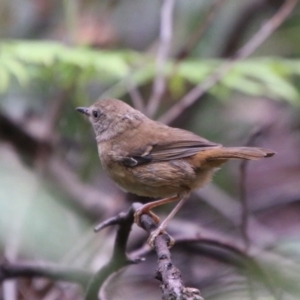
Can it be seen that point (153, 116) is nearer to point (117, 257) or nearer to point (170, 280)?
point (117, 257)

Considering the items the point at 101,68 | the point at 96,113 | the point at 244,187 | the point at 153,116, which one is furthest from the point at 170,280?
the point at 153,116

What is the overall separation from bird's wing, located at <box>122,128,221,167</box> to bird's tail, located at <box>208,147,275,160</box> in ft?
0.35

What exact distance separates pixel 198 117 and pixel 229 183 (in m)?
0.82

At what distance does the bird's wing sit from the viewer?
3.85m

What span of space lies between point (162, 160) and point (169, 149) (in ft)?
0.28

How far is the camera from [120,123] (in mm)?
4379

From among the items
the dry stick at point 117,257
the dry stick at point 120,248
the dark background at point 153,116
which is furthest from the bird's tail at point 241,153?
the dry stick at point 117,257

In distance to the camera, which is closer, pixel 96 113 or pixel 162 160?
pixel 162 160

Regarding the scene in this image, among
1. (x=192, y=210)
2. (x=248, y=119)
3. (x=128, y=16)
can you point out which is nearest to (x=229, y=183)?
(x=192, y=210)

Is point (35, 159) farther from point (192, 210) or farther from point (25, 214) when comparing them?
point (192, 210)

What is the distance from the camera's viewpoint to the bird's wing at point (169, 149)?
3848 millimetres

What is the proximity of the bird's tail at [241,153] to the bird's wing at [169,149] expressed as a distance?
106 millimetres

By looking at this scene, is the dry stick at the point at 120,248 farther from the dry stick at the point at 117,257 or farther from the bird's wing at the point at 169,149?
the bird's wing at the point at 169,149

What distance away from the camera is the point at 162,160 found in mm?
3928
